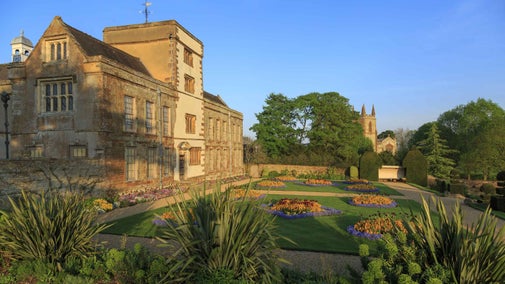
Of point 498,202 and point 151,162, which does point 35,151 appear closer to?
point 151,162

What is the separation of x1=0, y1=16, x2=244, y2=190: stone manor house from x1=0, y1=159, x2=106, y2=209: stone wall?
0.22 metres

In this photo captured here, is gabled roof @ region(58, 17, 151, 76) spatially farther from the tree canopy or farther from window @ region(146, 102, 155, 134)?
the tree canopy

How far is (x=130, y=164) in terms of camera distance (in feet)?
64.5

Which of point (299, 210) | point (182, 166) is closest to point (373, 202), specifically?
point (299, 210)

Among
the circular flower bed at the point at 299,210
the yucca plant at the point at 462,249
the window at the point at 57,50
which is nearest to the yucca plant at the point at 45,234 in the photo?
the yucca plant at the point at 462,249

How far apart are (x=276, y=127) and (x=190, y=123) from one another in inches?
797

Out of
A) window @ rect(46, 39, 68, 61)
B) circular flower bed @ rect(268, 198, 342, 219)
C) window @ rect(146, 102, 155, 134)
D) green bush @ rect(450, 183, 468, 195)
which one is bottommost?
green bush @ rect(450, 183, 468, 195)

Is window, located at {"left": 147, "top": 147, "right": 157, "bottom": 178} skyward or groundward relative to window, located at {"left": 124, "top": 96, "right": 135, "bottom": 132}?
groundward

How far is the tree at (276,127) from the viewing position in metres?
45.9

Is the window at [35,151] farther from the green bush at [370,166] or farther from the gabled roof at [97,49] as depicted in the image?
the green bush at [370,166]

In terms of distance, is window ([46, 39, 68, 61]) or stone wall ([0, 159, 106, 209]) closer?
stone wall ([0, 159, 106, 209])

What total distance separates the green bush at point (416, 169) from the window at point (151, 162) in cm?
2520

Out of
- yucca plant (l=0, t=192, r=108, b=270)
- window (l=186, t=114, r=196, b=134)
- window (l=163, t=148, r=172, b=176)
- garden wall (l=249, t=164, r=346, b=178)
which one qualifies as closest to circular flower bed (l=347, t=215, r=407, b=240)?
yucca plant (l=0, t=192, r=108, b=270)

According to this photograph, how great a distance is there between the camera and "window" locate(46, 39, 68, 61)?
1803 cm
